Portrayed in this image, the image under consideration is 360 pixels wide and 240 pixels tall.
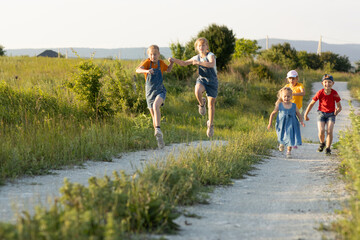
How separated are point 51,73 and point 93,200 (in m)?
15.8

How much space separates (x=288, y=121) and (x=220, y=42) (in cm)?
1594

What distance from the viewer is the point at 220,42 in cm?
2350

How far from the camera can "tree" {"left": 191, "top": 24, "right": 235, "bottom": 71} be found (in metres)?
23.6

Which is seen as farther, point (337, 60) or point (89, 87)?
point (337, 60)

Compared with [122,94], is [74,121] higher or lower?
lower

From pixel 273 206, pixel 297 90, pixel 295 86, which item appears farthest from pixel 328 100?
pixel 273 206

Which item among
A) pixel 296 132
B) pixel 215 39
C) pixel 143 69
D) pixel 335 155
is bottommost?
pixel 335 155

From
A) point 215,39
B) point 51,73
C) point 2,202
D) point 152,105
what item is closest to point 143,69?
point 152,105

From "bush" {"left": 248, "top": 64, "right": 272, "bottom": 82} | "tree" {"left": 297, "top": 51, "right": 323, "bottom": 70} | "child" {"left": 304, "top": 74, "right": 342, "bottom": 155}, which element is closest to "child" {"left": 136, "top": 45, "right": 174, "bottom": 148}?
"child" {"left": 304, "top": 74, "right": 342, "bottom": 155}

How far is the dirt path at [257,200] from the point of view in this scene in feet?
12.7

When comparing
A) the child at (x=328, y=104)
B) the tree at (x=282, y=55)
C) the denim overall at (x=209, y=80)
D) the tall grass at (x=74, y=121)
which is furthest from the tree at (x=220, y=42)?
the child at (x=328, y=104)

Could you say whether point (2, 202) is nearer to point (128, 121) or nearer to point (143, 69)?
point (143, 69)

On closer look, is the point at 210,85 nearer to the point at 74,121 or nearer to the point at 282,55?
the point at 74,121

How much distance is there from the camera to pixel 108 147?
778 centimetres
